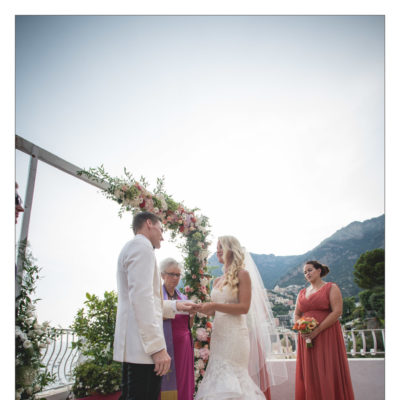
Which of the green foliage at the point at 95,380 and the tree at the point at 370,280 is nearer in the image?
the green foliage at the point at 95,380

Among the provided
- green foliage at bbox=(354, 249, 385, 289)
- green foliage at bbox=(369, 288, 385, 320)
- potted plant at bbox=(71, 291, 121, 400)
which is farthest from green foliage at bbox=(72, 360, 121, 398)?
green foliage at bbox=(354, 249, 385, 289)

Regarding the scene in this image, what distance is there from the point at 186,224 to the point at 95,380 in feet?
8.23

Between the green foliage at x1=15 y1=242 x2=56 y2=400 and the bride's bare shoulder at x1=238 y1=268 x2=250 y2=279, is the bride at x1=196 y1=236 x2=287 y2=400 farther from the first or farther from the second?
the green foliage at x1=15 y1=242 x2=56 y2=400

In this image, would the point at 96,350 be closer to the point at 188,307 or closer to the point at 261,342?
the point at 188,307

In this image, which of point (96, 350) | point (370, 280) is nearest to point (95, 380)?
point (96, 350)

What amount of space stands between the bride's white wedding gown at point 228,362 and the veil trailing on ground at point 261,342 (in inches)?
17.7

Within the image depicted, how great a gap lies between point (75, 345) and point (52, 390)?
61 centimetres

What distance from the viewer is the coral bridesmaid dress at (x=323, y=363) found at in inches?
155

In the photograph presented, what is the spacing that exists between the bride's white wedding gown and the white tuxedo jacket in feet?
4.25

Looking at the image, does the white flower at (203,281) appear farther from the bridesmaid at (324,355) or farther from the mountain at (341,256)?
the mountain at (341,256)

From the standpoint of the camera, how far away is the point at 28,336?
2.76m

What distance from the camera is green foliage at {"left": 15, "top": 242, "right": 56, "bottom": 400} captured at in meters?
2.63

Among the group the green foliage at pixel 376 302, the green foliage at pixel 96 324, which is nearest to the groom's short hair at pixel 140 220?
the green foliage at pixel 96 324
